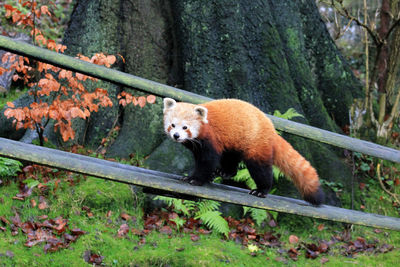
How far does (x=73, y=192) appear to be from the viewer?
4.92 meters

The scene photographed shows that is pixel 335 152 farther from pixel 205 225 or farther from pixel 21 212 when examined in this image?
pixel 21 212

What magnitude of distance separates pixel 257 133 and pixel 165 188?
0.91 metres

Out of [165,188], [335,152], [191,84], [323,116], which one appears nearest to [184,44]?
[191,84]

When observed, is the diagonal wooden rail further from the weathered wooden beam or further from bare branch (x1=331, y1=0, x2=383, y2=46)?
bare branch (x1=331, y1=0, x2=383, y2=46)

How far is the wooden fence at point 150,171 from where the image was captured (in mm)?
2862

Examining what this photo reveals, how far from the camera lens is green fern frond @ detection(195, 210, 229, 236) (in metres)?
4.93

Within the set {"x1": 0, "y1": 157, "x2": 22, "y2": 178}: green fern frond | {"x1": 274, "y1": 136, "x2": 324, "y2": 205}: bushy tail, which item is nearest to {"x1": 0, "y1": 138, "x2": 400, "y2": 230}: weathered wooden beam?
{"x1": 274, "y1": 136, "x2": 324, "y2": 205}: bushy tail

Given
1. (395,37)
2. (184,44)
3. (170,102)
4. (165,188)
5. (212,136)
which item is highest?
(395,37)

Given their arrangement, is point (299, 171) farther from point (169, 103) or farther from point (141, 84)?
point (141, 84)

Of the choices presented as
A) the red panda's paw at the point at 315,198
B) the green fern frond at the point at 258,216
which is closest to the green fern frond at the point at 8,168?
the green fern frond at the point at 258,216

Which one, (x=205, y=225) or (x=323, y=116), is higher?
(x=323, y=116)

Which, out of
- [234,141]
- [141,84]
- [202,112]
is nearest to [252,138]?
[234,141]

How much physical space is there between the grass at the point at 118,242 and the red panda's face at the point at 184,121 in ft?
5.87

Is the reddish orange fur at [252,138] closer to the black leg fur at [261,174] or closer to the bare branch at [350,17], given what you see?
the black leg fur at [261,174]
